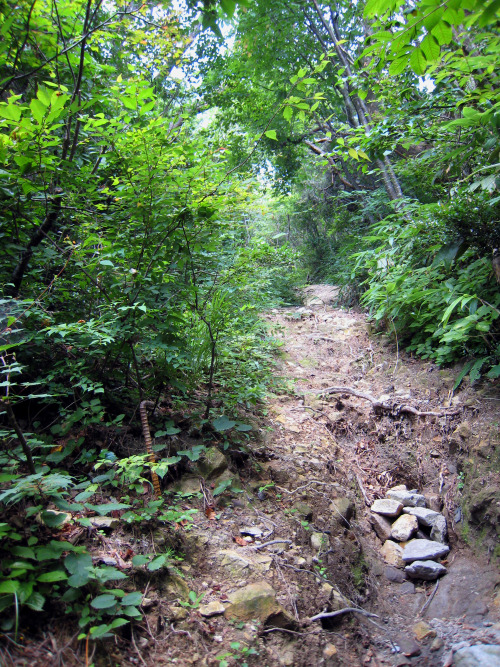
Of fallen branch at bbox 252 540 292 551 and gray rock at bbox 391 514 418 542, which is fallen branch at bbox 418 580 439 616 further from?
fallen branch at bbox 252 540 292 551

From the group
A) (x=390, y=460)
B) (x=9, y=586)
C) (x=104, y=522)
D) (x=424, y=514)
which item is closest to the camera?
(x=9, y=586)

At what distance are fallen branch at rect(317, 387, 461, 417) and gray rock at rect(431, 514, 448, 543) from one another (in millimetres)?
983

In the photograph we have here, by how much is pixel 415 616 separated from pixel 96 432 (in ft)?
8.05

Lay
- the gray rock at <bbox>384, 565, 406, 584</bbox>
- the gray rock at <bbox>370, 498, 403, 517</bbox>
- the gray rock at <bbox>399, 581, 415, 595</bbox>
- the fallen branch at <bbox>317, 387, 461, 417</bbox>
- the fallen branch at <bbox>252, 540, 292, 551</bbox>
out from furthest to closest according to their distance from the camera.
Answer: the fallen branch at <bbox>317, 387, 461, 417</bbox> → the gray rock at <bbox>370, 498, 403, 517</bbox> → the gray rock at <bbox>384, 565, 406, 584</bbox> → the gray rock at <bbox>399, 581, 415, 595</bbox> → the fallen branch at <bbox>252, 540, 292, 551</bbox>

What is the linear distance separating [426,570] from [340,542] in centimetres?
74

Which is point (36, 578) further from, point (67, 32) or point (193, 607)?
point (67, 32)

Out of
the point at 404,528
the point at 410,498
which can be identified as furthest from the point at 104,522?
the point at 410,498

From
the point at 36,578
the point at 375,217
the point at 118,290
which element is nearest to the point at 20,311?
the point at 118,290

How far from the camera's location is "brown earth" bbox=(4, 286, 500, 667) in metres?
1.75

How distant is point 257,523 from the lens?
98.3 inches

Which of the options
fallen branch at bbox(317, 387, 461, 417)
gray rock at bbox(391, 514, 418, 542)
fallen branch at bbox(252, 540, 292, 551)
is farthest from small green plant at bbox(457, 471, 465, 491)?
fallen branch at bbox(252, 540, 292, 551)

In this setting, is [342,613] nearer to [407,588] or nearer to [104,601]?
[407,588]

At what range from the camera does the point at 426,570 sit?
2828 millimetres

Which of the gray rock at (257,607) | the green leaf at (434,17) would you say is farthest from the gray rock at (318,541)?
the green leaf at (434,17)
